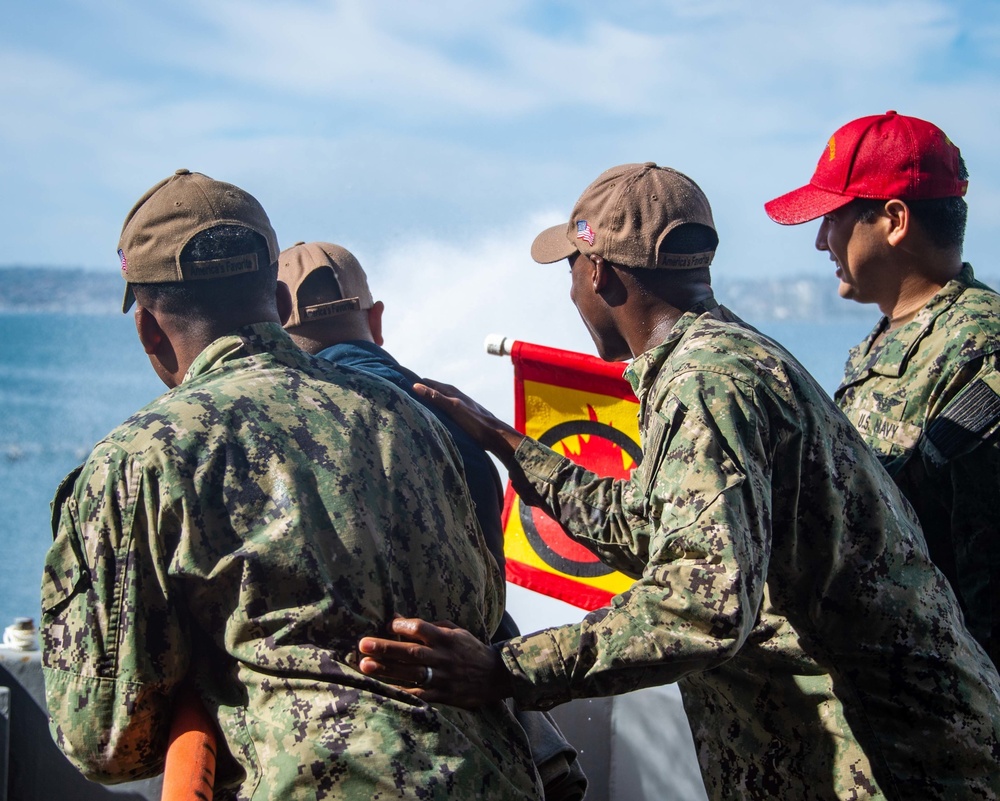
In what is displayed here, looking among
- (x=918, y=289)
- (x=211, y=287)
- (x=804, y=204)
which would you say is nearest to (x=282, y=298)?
(x=211, y=287)

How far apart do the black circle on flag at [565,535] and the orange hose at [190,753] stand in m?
3.10

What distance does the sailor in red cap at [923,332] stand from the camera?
139 inches

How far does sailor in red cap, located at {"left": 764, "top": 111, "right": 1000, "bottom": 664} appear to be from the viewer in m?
3.54

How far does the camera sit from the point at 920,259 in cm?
388

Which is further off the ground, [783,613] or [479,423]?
[479,423]

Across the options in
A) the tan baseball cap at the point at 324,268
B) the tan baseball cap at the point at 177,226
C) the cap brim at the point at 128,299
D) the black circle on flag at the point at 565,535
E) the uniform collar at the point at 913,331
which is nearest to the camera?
the tan baseball cap at the point at 177,226

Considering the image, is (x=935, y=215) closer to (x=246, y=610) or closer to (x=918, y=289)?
(x=918, y=289)

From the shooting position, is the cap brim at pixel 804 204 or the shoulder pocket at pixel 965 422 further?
the cap brim at pixel 804 204

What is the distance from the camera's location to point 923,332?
149 inches

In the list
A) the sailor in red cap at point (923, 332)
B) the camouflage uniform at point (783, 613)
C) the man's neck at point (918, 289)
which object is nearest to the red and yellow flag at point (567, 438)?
the sailor in red cap at point (923, 332)

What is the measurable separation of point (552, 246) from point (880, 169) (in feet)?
3.79

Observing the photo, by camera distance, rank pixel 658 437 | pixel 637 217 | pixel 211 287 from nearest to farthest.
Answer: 1. pixel 658 437
2. pixel 211 287
3. pixel 637 217

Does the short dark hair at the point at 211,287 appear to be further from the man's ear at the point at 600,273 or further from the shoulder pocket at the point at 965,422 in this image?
the shoulder pocket at the point at 965,422

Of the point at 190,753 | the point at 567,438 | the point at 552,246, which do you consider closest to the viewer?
the point at 190,753
